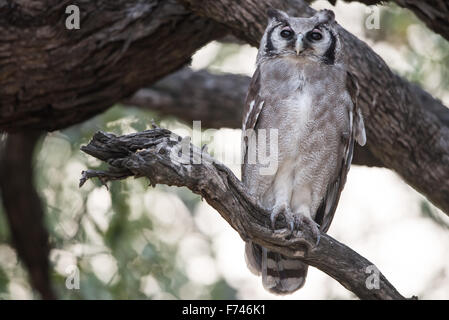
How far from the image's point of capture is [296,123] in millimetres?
A: 4707

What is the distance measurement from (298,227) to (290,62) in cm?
119

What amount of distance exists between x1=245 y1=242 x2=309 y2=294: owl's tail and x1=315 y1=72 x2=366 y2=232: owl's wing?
1.08ft

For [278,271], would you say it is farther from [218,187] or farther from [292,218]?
[218,187]

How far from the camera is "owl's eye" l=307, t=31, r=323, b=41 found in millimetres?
4812

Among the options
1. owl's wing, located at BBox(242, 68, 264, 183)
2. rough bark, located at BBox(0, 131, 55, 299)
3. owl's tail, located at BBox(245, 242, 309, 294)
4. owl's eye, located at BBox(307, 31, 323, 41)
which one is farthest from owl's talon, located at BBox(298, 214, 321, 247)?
rough bark, located at BBox(0, 131, 55, 299)

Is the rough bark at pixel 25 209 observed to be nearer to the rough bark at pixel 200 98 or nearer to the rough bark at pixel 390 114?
the rough bark at pixel 200 98

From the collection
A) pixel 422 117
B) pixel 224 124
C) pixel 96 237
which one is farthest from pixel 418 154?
pixel 96 237

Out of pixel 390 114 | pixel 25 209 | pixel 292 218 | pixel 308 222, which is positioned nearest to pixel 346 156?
pixel 390 114

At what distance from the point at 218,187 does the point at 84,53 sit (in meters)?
1.87

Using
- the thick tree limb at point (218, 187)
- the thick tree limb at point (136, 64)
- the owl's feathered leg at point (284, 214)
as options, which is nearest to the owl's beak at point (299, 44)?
the thick tree limb at point (136, 64)

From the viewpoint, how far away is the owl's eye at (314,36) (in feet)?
15.8

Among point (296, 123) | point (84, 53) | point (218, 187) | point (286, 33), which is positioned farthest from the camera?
point (84, 53)

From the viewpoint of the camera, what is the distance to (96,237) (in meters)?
5.78
